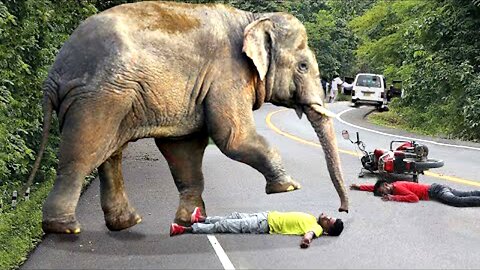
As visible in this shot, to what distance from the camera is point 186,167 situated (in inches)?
313

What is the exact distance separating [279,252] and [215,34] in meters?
2.06

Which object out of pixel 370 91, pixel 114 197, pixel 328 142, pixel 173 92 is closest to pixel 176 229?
pixel 114 197

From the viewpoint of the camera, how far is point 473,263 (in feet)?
22.0

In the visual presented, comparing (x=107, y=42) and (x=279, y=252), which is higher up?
(x=107, y=42)

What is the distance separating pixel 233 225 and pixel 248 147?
946 millimetres

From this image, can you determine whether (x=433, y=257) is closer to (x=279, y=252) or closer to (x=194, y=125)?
(x=279, y=252)

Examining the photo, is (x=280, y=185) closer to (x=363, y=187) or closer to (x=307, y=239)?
(x=307, y=239)

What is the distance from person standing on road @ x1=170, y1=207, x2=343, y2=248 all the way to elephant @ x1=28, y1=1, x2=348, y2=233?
1.02ft

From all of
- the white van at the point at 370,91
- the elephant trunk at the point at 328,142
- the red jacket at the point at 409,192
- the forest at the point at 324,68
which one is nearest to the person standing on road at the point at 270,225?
the elephant trunk at the point at 328,142

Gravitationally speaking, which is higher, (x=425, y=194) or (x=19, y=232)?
(x=19, y=232)

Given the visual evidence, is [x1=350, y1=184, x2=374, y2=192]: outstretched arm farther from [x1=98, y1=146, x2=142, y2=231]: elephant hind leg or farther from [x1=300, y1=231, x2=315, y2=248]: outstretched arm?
[x1=98, y1=146, x2=142, y2=231]: elephant hind leg

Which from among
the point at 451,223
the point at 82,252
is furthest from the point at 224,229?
the point at 451,223

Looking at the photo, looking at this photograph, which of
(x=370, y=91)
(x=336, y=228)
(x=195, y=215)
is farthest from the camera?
(x=370, y=91)

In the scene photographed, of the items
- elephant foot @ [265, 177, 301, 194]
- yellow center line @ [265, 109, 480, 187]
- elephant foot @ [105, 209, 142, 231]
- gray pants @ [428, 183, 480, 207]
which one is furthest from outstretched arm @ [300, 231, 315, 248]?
yellow center line @ [265, 109, 480, 187]
